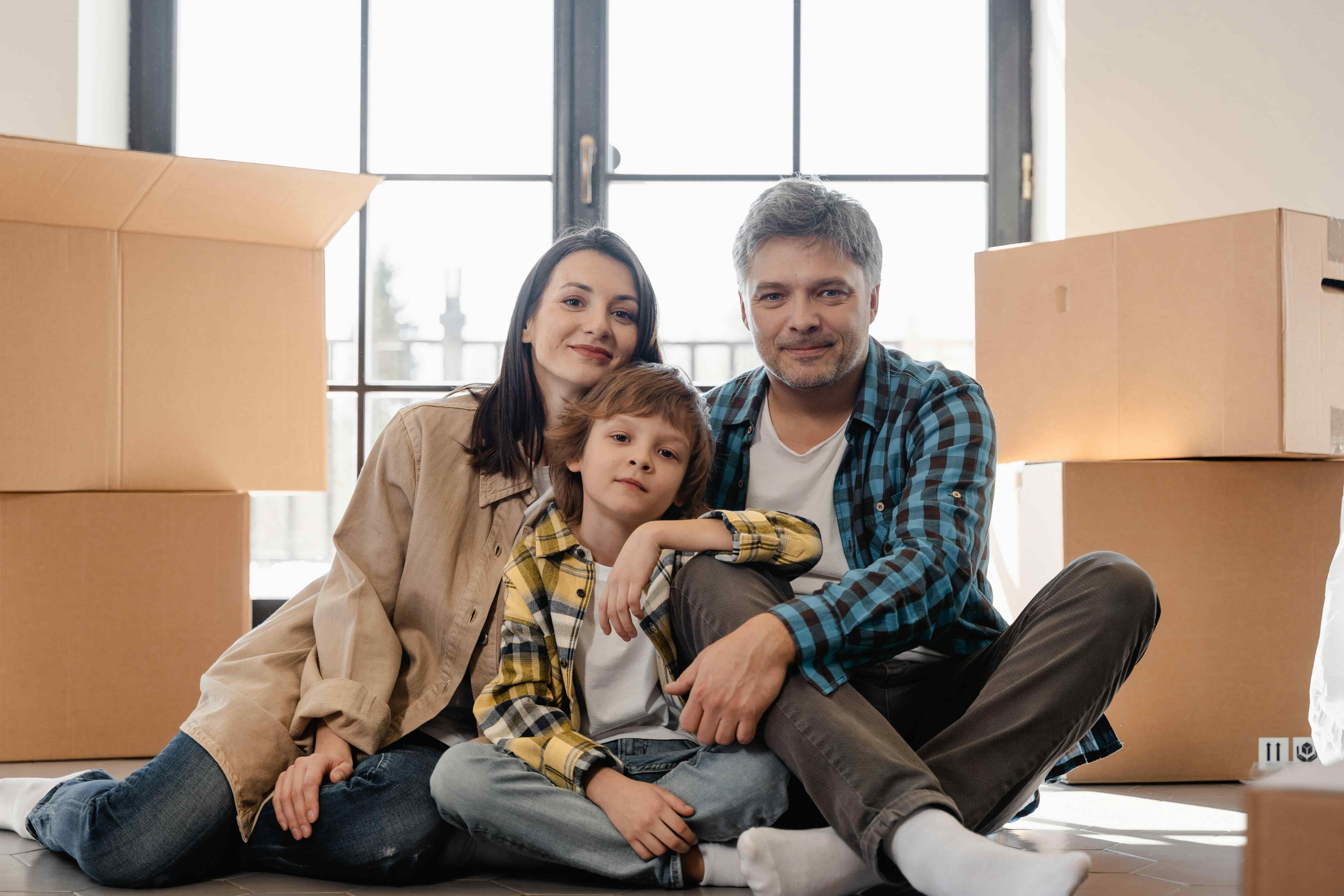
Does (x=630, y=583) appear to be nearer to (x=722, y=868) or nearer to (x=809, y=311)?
(x=722, y=868)

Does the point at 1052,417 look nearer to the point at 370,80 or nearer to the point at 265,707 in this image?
the point at 265,707

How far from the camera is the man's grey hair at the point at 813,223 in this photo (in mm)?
1341

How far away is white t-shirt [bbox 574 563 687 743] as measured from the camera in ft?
4.00

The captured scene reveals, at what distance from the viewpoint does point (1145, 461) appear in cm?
172

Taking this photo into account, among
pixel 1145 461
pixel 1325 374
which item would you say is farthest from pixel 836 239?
pixel 1325 374

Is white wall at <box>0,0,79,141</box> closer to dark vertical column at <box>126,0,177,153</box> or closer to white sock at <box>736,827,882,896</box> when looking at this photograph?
dark vertical column at <box>126,0,177,153</box>

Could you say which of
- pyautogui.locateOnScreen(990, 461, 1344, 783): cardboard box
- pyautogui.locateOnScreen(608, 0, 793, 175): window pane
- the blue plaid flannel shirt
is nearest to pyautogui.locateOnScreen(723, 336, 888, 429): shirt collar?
the blue plaid flannel shirt

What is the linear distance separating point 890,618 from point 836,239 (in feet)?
1.59

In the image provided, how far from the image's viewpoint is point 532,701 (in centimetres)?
119

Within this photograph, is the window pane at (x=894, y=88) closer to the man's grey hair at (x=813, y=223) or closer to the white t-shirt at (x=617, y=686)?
the man's grey hair at (x=813, y=223)

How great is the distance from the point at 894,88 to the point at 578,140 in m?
0.70

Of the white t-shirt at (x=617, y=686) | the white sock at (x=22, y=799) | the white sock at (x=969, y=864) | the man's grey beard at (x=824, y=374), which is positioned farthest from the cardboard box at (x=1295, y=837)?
the white sock at (x=22, y=799)

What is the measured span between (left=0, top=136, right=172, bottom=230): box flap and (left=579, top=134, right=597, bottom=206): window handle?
2.84 feet

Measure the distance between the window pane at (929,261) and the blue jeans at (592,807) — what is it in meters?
1.43
